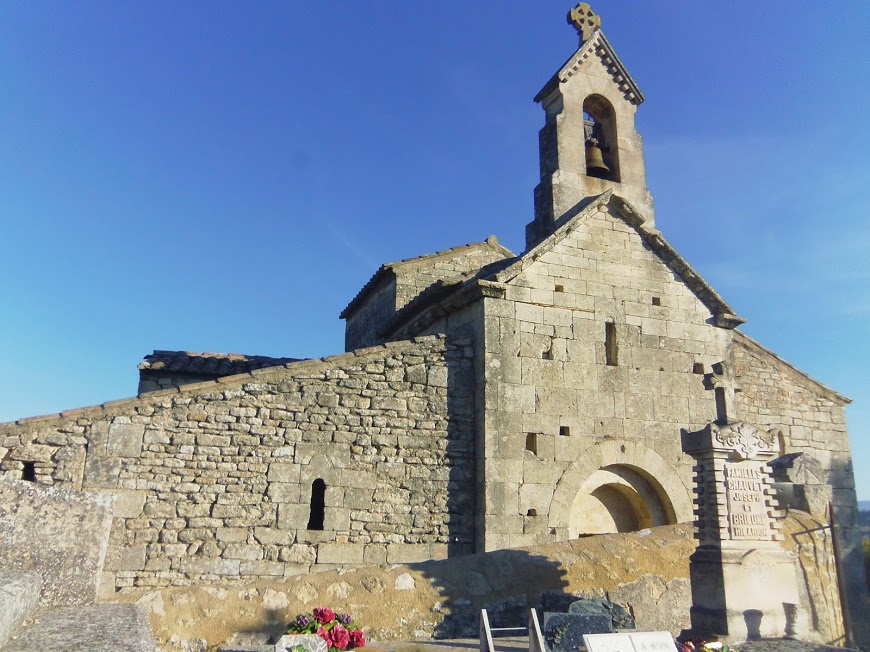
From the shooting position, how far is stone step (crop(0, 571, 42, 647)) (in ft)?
7.84

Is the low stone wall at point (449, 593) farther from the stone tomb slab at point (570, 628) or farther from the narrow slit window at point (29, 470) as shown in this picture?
→ the narrow slit window at point (29, 470)

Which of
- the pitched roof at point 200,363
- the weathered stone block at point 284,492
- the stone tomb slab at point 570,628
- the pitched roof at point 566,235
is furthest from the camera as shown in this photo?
the pitched roof at point 200,363

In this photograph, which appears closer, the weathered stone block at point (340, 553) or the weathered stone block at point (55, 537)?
the weathered stone block at point (55, 537)

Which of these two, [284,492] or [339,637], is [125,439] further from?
[339,637]

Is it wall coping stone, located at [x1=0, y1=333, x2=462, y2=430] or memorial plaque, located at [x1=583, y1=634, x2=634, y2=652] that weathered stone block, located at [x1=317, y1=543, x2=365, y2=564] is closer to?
wall coping stone, located at [x1=0, y1=333, x2=462, y2=430]

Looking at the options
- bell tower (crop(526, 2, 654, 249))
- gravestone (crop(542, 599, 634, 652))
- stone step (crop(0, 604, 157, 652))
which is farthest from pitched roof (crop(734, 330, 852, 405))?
stone step (crop(0, 604, 157, 652))

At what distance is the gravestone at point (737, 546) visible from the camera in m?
6.12

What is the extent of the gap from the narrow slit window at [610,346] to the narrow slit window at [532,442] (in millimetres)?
1974

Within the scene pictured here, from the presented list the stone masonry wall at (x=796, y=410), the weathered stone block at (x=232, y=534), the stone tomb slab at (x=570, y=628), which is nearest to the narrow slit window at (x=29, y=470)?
the weathered stone block at (x=232, y=534)

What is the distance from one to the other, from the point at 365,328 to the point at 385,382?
7896 millimetres

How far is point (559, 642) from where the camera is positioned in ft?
16.7

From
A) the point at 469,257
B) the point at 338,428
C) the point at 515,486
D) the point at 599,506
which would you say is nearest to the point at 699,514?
the point at 515,486

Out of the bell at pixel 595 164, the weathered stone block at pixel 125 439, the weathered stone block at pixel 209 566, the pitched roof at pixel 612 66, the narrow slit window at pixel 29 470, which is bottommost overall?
the weathered stone block at pixel 209 566

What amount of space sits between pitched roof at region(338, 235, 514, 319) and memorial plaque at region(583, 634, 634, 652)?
1290cm
